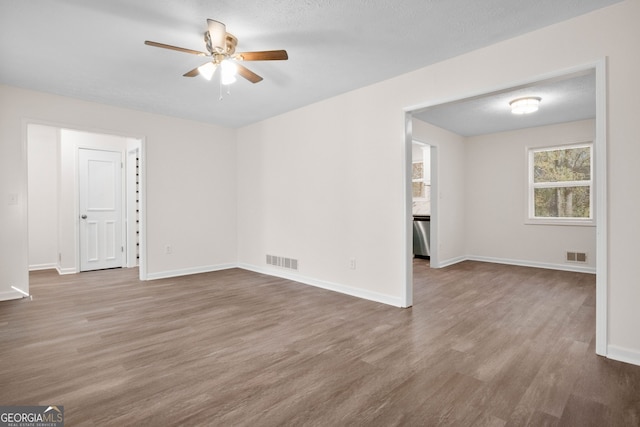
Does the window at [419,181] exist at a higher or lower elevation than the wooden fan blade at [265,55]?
lower

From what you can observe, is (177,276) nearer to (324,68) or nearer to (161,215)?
(161,215)

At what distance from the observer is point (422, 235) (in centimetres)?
668

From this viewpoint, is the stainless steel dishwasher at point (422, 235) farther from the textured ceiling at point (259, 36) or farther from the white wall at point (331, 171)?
the textured ceiling at point (259, 36)

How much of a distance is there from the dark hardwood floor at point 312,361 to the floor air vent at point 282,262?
886mm

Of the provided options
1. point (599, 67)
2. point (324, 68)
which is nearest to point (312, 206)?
point (324, 68)

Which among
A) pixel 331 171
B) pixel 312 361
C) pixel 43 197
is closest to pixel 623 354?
pixel 312 361

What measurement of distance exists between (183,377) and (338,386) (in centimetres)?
100

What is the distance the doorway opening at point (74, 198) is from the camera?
18.0ft

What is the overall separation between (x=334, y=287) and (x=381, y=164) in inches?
67.4

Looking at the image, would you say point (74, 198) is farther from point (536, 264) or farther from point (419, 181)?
point (536, 264)

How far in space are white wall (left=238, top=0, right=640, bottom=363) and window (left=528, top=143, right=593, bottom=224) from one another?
389 centimetres

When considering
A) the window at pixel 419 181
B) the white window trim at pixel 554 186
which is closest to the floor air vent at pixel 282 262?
the window at pixel 419 181

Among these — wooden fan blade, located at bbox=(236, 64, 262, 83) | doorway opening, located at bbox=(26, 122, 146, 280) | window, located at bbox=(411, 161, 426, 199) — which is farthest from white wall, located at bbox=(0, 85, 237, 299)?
window, located at bbox=(411, 161, 426, 199)

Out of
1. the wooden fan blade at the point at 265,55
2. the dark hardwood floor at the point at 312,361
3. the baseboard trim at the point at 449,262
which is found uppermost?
the wooden fan blade at the point at 265,55
